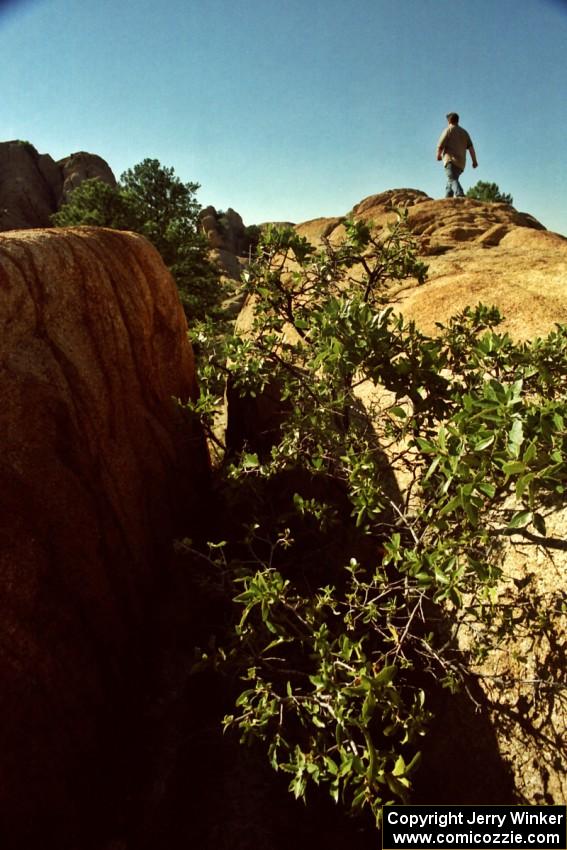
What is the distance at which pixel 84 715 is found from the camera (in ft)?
11.6

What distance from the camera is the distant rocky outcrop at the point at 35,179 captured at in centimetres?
3534

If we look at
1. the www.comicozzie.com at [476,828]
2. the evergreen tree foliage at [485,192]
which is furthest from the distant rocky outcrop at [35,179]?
the www.comicozzie.com at [476,828]

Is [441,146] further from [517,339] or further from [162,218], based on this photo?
[162,218]

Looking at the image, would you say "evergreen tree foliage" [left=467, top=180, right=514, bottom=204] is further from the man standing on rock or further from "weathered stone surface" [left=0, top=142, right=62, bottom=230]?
"weathered stone surface" [left=0, top=142, right=62, bottom=230]

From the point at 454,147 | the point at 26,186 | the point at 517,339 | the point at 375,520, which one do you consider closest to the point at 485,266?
the point at 517,339

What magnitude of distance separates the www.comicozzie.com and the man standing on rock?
14.5 m

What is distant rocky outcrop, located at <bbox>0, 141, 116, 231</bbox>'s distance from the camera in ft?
116

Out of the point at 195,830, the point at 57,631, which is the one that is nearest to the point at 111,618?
the point at 57,631

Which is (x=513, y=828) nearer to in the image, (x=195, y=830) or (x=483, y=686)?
(x=483, y=686)

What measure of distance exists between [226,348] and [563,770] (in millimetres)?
4752

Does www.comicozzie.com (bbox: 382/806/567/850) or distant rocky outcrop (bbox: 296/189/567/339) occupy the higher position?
distant rocky outcrop (bbox: 296/189/567/339)

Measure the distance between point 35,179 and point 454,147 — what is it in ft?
130

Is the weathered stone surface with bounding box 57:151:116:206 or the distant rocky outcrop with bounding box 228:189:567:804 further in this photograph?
the weathered stone surface with bounding box 57:151:116:206

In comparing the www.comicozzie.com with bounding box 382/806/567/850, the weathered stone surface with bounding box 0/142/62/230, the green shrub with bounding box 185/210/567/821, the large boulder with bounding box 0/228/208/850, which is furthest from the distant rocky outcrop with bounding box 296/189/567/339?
the weathered stone surface with bounding box 0/142/62/230
